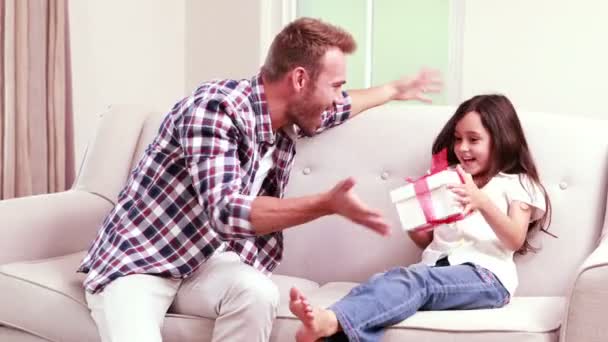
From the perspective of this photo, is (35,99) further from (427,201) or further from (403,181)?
(427,201)

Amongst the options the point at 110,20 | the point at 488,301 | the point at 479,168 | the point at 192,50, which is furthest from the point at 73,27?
the point at 488,301

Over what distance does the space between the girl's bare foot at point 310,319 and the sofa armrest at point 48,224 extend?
31.9 inches

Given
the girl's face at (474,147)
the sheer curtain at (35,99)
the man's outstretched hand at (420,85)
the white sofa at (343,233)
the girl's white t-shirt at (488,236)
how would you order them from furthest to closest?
the sheer curtain at (35,99), the man's outstretched hand at (420,85), the girl's face at (474,147), the girl's white t-shirt at (488,236), the white sofa at (343,233)

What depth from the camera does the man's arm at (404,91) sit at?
225 cm

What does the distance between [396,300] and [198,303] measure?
1.35 feet

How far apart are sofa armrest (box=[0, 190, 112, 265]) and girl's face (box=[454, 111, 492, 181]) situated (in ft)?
3.22

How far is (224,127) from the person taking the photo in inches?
67.8

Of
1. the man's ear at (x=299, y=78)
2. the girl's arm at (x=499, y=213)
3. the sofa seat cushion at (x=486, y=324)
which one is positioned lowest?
the sofa seat cushion at (x=486, y=324)

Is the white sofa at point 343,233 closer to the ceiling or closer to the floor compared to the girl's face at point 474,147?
closer to the floor

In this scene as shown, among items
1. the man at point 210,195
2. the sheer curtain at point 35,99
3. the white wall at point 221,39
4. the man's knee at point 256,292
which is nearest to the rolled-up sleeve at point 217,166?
the man at point 210,195

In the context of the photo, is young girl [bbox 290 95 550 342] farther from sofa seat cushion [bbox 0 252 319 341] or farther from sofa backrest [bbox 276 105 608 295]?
sofa seat cushion [bbox 0 252 319 341]

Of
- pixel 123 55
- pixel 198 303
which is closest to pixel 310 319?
pixel 198 303

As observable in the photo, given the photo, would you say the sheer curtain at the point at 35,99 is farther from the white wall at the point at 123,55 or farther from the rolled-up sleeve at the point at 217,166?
the rolled-up sleeve at the point at 217,166

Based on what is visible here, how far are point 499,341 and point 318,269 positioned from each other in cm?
67
